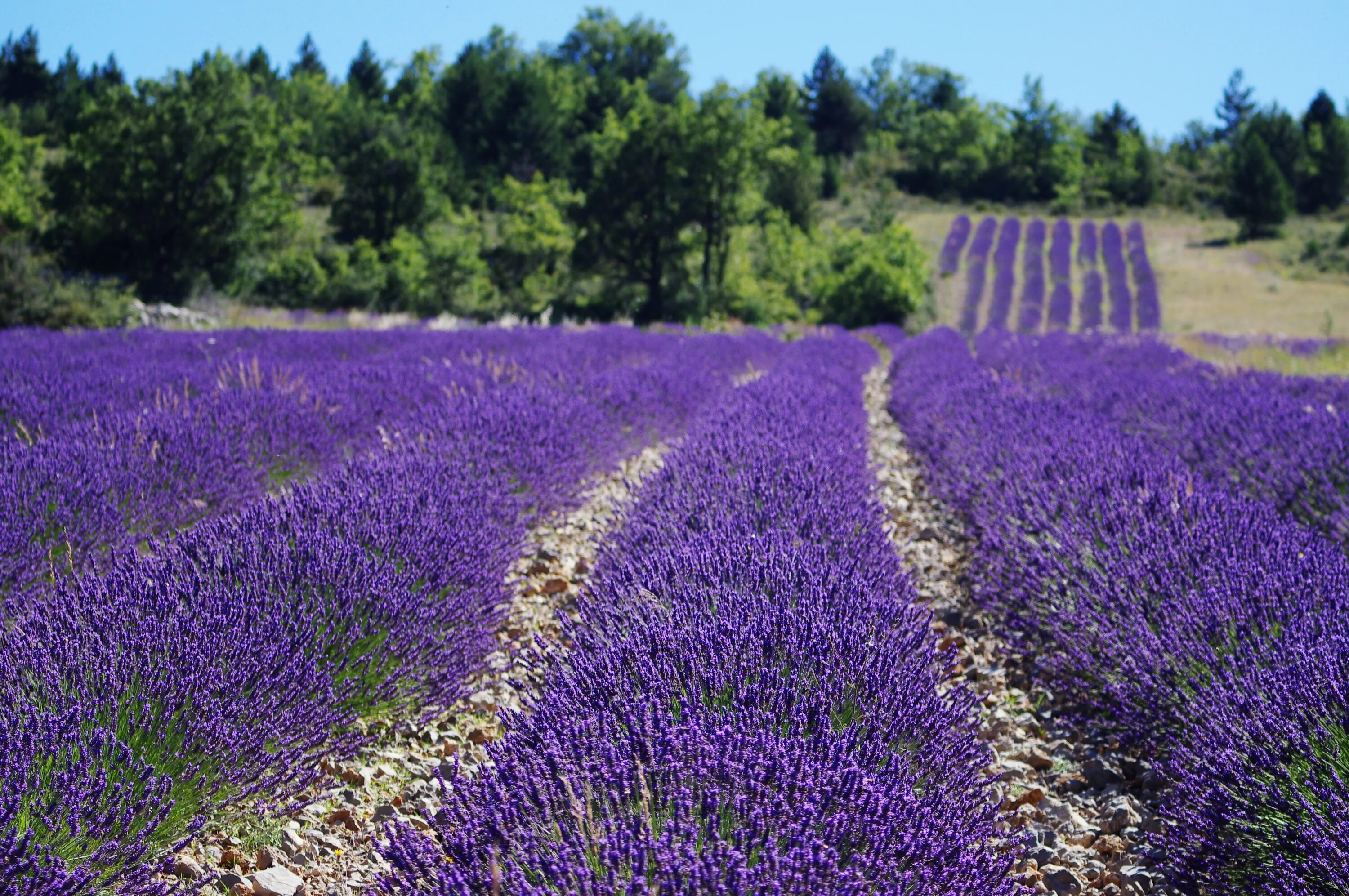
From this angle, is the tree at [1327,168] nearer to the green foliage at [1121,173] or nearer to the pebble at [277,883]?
the green foliage at [1121,173]

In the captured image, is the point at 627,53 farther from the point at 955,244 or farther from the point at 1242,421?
the point at 1242,421

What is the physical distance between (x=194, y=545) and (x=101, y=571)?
62 cm

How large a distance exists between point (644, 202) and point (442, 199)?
791 cm

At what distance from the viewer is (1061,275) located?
3397 centimetres

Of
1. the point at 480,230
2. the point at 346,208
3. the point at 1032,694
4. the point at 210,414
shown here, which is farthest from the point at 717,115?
the point at 1032,694

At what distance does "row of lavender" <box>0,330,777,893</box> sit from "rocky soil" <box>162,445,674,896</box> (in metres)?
0.11

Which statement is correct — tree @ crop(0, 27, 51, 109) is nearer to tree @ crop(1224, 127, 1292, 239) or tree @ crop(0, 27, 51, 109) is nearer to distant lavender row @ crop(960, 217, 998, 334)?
distant lavender row @ crop(960, 217, 998, 334)

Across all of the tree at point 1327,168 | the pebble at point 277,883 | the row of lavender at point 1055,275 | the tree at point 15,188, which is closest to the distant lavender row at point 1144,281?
the row of lavender at point 1055,275

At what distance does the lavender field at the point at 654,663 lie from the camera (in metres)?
1.40

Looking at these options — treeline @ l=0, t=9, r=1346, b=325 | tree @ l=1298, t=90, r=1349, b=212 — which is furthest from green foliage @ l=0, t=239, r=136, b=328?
tree @ l=1298, t=90, r=1349, b=212

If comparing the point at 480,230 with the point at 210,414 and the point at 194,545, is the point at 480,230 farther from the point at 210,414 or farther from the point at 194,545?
the point at 194,545

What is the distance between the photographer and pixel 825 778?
54.6 inches

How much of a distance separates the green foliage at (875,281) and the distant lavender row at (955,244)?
25.3 feet

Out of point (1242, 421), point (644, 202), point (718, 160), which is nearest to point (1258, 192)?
point (718, 160)
